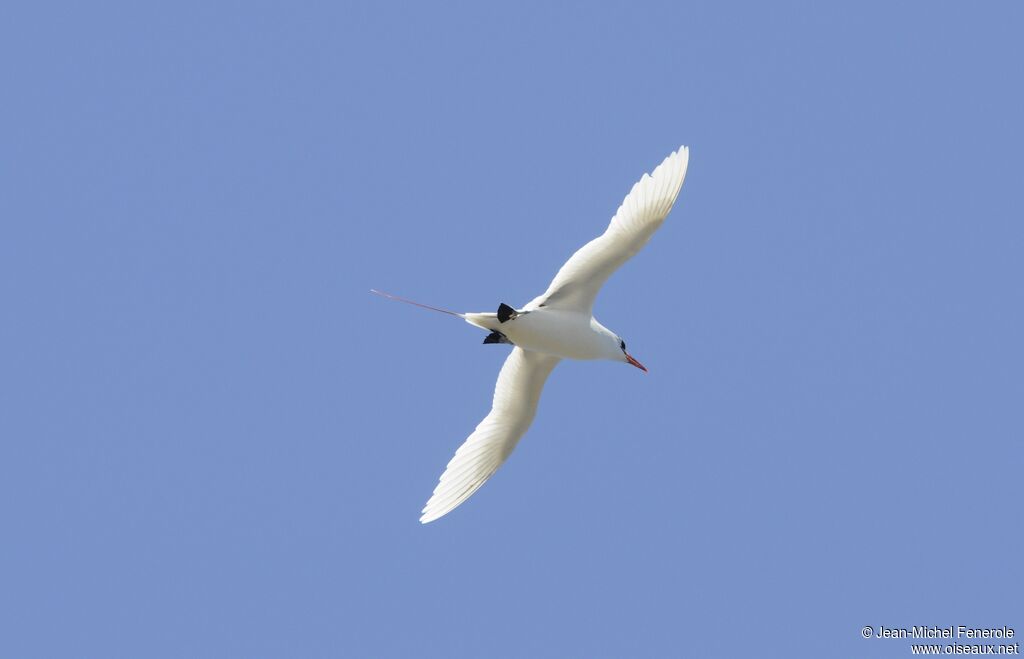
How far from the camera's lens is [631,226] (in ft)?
47.2

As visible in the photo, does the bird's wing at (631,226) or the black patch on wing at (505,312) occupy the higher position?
the bird's wing at (631,226)

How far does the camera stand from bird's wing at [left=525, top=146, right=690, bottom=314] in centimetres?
1432

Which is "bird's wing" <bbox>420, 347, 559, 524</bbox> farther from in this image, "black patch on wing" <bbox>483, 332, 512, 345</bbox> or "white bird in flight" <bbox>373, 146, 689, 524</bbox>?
"black patch on wing" <bbox>483, 332, 512, 345</bbox>

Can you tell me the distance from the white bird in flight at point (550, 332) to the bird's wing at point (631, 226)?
1 cm

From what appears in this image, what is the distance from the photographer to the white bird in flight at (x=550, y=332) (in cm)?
1436

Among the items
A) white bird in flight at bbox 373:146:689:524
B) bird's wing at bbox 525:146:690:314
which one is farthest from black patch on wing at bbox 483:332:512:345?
bird's wing at bbox 525:146:690:314

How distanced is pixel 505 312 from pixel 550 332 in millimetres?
671

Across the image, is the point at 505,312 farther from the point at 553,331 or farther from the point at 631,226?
the point at 631,226

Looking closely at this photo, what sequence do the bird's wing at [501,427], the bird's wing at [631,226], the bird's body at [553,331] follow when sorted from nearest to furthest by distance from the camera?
the bird's wing at [631,226], the bird's body at [553,331], the bird's wing at [501,427]

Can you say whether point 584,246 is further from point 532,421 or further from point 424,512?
point 424,512

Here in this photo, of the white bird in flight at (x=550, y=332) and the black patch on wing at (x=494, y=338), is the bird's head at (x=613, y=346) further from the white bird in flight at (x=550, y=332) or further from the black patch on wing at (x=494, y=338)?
the black patch on wing at (x=494, y=338)

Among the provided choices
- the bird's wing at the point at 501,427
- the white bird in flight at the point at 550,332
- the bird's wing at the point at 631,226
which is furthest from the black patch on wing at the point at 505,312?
the bird's wing at the point at 501,427

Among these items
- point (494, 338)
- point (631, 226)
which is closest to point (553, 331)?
point (494, 338)

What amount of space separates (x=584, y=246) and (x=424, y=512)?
367 cm
